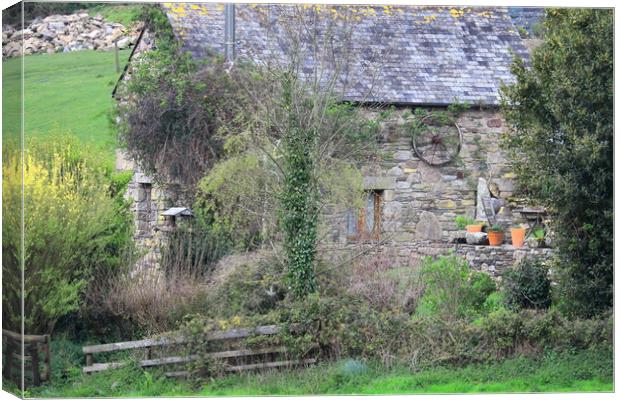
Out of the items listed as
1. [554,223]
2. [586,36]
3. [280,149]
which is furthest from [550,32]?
[280,149]

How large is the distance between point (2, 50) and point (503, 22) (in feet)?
29.3

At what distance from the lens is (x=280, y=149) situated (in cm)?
1416

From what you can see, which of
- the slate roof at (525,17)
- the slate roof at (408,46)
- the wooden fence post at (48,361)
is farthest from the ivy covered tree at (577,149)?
the wooden fence post at (48,361)

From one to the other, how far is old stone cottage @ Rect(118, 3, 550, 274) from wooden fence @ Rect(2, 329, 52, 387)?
4.33m

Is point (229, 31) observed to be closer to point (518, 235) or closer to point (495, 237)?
point (495, 237)

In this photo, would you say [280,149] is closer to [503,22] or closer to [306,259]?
[306,259]

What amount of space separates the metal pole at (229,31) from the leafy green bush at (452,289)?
4096mm

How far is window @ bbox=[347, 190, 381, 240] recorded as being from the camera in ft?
52.3

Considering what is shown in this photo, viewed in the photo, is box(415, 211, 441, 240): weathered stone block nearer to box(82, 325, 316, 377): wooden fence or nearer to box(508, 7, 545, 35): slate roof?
box(508, 7, 545, 35): slate roof

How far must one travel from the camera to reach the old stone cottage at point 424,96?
1678 centimetres

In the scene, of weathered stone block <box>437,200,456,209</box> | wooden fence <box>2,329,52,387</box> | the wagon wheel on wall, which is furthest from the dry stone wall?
weathered stone block <box>437,200,456,209</box>

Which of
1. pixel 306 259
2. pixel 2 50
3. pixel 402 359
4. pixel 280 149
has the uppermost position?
pixel 2 50

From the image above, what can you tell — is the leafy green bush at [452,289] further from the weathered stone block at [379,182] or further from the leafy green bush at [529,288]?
the weathered stone block at [379,182]

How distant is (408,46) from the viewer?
1747 cm
